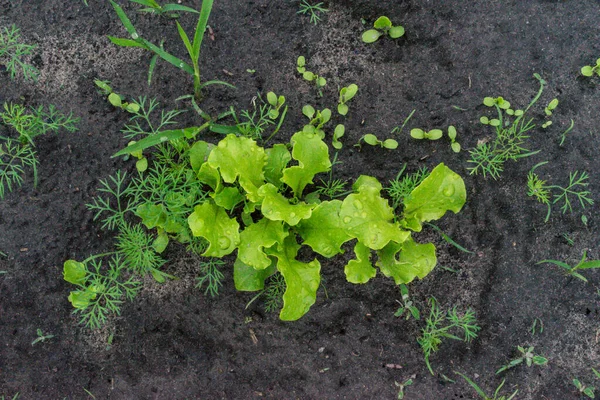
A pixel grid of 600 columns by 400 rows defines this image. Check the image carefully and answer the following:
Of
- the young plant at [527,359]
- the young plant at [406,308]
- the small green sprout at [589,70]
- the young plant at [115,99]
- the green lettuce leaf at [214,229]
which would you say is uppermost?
the small green sprout at [589,70]

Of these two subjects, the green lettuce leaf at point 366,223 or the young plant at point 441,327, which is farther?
the young plant at point 441,327

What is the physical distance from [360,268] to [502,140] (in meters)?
0.80

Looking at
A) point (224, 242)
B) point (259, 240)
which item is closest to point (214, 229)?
point (224, 242)

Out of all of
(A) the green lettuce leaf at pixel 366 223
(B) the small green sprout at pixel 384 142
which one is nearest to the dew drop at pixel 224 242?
(A) the green lettuce leaf at pixel 366 223

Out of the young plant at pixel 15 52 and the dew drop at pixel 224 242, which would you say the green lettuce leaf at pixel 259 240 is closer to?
the dew drop at pixel 224 242

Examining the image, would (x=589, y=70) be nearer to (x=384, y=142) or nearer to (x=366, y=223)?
Answer: (x=384, y=142)

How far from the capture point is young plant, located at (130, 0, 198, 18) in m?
2.02

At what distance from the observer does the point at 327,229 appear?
196cm

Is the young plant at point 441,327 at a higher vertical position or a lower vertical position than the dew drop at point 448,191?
lower

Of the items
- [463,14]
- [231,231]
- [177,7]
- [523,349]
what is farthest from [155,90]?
[523,349]

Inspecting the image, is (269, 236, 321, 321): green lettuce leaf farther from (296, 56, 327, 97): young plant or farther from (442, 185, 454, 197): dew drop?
(296, 56, 327, 97): young plant

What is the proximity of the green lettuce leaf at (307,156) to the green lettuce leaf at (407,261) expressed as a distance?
0.40 meters

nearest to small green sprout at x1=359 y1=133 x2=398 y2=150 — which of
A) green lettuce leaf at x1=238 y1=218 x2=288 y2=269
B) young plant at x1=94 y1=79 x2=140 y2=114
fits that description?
green lettuce leaf at x1=238 y1=218 x2=288 y2=269

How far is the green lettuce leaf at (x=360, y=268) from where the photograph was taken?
1.98m
